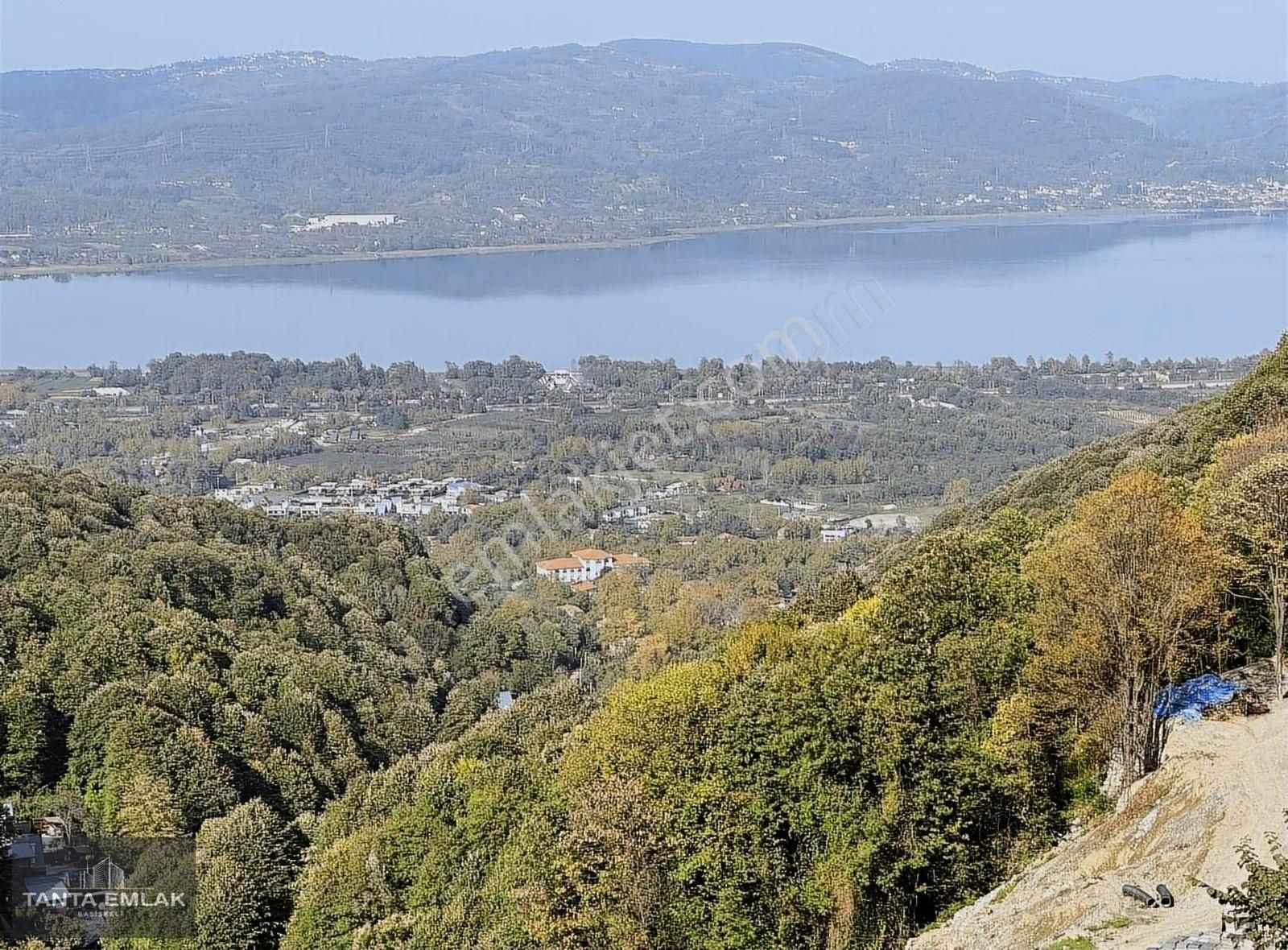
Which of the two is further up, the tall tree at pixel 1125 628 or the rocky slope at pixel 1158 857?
the tall tree at pixel 1125 628

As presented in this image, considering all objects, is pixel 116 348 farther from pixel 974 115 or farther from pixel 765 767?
pixel 974 115

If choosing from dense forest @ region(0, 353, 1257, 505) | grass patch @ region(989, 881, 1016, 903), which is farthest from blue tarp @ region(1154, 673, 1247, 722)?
Result: dense forest @ region(0, 353, 1257, 505)

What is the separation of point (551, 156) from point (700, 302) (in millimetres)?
79991

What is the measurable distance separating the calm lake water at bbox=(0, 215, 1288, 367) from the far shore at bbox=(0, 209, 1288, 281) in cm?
236

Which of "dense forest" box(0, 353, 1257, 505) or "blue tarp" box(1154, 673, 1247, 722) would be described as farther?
"dense forest" box(0, 353, 1257, 505)

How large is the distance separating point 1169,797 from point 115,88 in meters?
212

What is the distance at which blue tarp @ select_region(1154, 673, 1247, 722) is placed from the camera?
334 inches

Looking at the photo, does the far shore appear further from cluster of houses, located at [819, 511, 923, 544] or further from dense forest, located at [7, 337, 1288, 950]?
dense forest, located at [7, 337, 1288, 950]

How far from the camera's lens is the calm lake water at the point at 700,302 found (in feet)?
229

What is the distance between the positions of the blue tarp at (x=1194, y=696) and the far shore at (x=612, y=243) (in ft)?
320

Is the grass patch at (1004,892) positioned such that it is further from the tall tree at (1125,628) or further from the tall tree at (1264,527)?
the tall tree at (1264,527)

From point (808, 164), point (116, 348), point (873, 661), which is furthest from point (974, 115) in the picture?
point (873, 661)

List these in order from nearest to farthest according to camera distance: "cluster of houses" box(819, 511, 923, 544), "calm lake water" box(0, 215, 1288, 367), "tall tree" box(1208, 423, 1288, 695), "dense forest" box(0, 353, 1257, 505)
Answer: "tall tree" box(1208, 423, 1288, 695) → "cluster of houses" box(819, 511, 923, 544) → "dense forest" box(0, 353, 1257, 505) → "calm lake water" box(0, 215, 1288, 367)

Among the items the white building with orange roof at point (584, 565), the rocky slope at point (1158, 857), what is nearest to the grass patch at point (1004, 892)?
the rocky slope at point (1158, 857)
